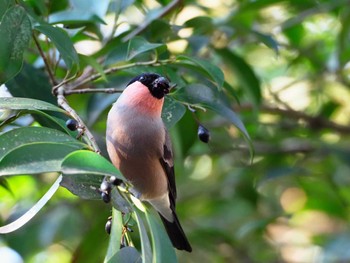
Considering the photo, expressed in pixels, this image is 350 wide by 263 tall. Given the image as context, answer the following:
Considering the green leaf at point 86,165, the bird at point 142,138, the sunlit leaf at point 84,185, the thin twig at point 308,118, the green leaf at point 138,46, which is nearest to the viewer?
the green leaf at point 86,165

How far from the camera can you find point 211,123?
3719 mm

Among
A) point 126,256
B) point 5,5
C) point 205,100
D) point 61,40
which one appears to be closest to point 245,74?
point 205,100

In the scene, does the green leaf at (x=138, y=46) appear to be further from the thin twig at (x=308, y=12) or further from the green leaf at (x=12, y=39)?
the thin twig at (x=308, y=12)

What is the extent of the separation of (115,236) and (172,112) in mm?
712

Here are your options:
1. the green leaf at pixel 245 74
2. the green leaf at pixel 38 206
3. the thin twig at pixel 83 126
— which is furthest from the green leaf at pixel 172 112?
the green leaf at pixel 245 74

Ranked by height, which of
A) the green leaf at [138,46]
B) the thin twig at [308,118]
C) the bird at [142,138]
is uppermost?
the green leaf at [138,46]

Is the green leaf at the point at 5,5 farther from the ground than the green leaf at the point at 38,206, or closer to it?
farther from the ground

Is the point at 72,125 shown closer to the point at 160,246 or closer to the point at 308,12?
the point at 160,246

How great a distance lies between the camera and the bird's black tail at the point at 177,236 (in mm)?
2756

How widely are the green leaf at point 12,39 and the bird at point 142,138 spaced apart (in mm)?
490

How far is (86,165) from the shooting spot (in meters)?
1.42

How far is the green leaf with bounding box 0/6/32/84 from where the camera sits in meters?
1.82

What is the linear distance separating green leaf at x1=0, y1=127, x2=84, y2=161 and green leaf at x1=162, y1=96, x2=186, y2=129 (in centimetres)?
58

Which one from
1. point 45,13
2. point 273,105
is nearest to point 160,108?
point 45,13
